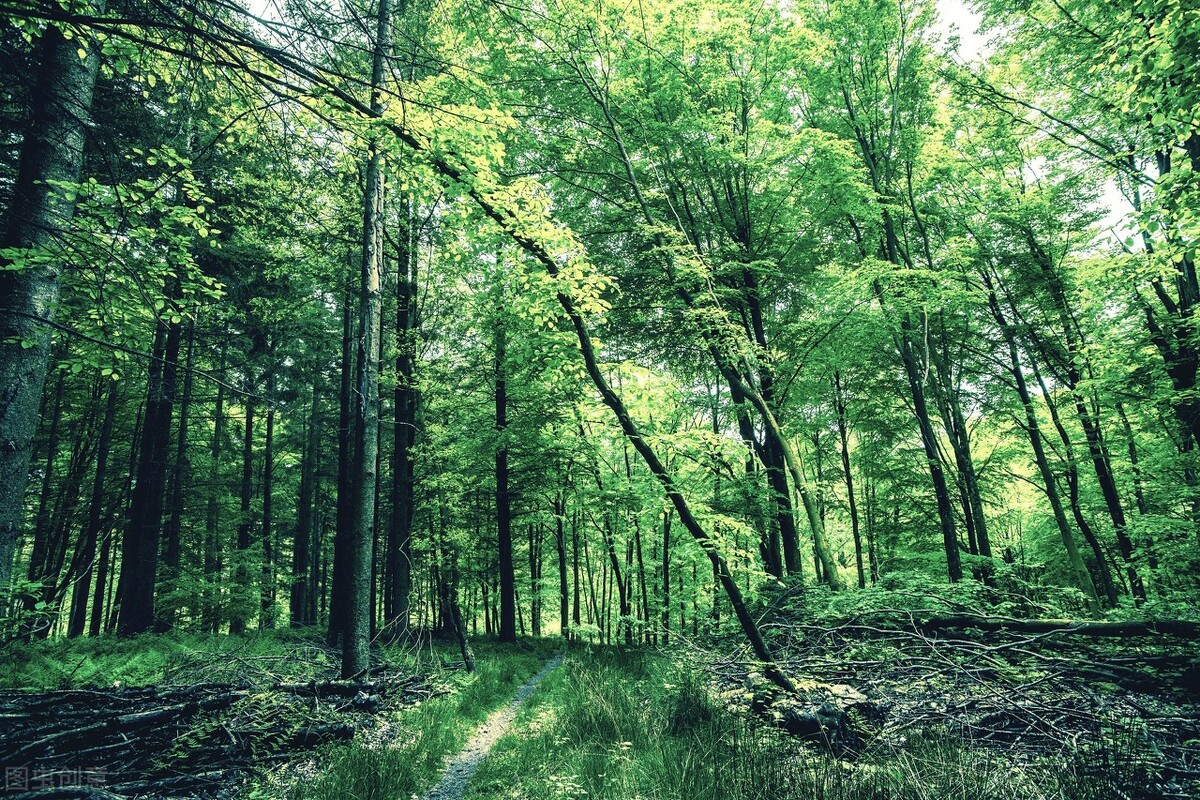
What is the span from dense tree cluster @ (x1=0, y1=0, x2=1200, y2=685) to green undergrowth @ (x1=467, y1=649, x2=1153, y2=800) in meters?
1.42

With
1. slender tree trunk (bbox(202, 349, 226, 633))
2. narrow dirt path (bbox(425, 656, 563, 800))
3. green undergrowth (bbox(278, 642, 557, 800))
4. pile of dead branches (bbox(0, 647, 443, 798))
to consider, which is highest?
slender tree trunk (bbox(202, 349, 226, 633))

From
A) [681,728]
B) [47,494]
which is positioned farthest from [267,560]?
[681,728]

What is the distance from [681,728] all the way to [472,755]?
2.45 meters

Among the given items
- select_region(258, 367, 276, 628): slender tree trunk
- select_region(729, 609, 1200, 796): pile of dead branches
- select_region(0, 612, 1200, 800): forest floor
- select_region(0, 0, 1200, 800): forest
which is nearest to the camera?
select_region(0, 612, 1200, 800): forest floor

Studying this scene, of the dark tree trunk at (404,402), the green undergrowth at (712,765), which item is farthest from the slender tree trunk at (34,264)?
the dark tree trunk at (404,402)

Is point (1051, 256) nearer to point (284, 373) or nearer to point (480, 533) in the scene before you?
point (480, 533)

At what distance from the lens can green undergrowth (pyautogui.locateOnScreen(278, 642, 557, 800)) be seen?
12.7 ft

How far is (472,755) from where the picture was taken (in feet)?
18.1

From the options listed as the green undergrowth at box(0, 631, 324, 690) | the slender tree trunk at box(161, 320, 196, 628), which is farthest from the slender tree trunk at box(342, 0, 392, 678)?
the slender tree trunk at box(161, 320, 196, 628)

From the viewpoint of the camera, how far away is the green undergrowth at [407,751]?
153 inches

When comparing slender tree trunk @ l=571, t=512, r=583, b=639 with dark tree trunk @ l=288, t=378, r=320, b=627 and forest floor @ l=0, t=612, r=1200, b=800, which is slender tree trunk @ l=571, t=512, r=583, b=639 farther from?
dark tree trunk @ l=288, t=378, r=320, b=627

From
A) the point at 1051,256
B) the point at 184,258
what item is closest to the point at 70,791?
the point at 184,258

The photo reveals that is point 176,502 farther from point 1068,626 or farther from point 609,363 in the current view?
point 1068,626

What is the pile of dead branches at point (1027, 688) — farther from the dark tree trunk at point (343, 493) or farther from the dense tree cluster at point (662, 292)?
the dark tree trunk at point (343, 493)
